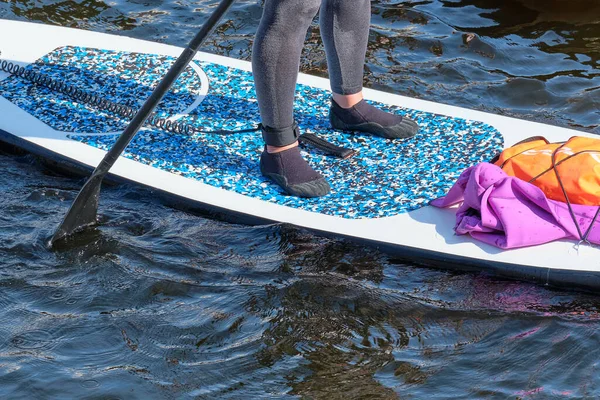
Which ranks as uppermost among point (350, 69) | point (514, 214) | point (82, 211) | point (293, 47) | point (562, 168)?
point (293, 47)

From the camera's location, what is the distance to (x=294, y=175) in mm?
3674

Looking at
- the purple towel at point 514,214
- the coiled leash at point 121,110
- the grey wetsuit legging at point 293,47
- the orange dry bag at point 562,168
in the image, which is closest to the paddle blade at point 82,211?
the coiled leash at point 121,110

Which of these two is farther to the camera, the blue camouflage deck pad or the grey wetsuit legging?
the blue camouflage deck pad

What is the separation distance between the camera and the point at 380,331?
3.05 m

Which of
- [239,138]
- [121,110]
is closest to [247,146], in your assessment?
[239,138]

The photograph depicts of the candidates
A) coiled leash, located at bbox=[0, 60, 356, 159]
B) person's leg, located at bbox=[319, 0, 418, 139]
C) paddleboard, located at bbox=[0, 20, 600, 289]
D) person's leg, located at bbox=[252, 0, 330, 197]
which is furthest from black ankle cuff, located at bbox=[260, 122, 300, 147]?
person's leg, located at bbox=[319, 0, 418, 139]

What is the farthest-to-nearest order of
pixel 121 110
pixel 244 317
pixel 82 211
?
1. pixel 121 110
2. pixel 82 211
3. pixel 244 317

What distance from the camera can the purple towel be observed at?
10.6 feet

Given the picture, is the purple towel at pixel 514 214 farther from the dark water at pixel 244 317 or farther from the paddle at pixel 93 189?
the paddle at pixel 93 189

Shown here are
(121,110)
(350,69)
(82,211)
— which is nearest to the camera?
(82,211)

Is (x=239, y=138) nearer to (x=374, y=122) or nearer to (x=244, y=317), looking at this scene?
(x=374, y=122)

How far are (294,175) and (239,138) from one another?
55 centimetres

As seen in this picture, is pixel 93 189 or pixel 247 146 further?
pixel 247 146

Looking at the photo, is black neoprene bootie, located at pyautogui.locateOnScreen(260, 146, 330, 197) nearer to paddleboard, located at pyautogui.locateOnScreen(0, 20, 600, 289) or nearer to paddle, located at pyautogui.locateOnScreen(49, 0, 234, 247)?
paddleboard, located at pyautogui.locateOnScreen(0, 20, 600, 289)
